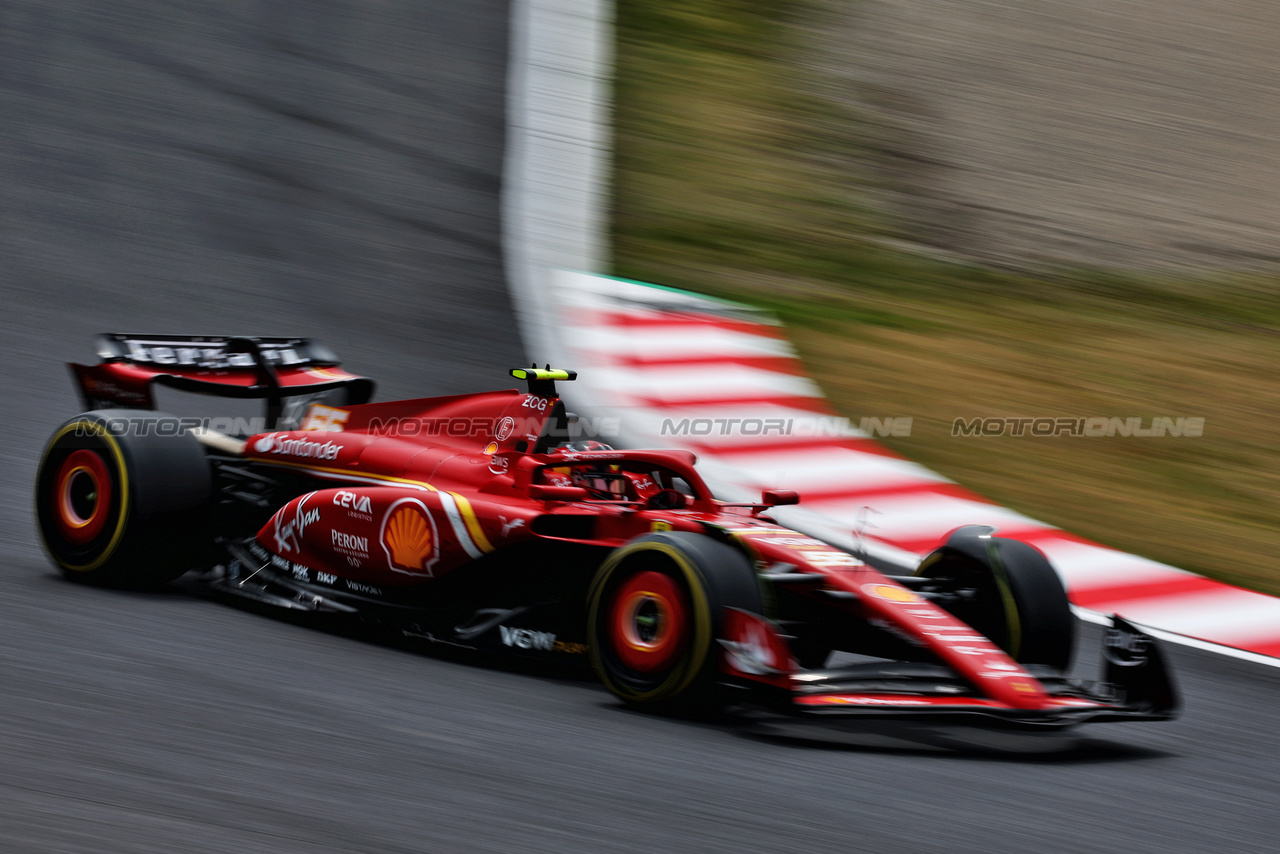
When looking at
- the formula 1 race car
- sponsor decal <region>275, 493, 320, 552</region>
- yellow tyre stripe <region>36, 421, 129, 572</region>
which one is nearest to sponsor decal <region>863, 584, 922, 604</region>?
the formula 1 race car

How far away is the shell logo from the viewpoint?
523 cm

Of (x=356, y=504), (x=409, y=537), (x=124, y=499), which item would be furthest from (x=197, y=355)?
(x=409, y=537)

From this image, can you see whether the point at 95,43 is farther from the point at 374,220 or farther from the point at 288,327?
the point at 288,327

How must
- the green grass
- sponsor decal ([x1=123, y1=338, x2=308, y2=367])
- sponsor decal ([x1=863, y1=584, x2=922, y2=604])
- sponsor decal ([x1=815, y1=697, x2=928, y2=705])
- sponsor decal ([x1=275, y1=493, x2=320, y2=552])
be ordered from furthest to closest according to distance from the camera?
1. the green grass
2. sponsor decal ([x1=123, y1=338, x2=308, y2=367])
3. sponsor decal ([x1=275, y1=493, x2=320, y2=552])
4. sponsor decal ([x1=863, y1=584, x2=922, y2=604])
5. sponsor decal ([x1=815, y1=697, x2=928, y2=705])

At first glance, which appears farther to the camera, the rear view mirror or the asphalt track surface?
the rear view mirror

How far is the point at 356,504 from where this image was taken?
5430 mm

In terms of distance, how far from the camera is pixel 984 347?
9.64 meters

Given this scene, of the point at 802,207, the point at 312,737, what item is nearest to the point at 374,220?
the point at 802,207

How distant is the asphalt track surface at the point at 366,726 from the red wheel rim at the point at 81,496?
8.9 inches

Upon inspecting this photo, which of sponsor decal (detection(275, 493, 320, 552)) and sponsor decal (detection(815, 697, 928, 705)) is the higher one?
sponsor decal (detection(275, 493, 320, 552))

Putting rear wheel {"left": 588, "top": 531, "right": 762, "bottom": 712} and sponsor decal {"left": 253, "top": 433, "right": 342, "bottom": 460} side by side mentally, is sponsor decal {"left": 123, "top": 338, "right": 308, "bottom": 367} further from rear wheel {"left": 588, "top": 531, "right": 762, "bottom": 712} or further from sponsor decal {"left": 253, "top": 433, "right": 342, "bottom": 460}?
rear wheel {"left": 588, "top": 531, "right": 762, "bottom": 712}

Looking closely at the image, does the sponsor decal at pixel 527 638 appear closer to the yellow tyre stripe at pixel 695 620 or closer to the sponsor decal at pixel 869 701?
the yellow tyre stripe at pixel 695 620

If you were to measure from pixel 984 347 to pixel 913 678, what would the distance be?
5.51m

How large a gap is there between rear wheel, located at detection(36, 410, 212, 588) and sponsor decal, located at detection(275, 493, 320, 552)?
352mm
